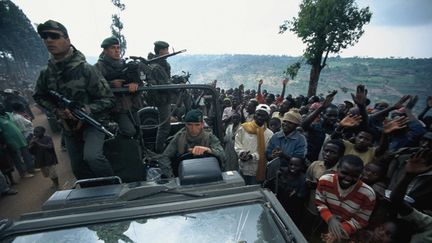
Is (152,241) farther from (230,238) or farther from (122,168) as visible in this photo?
(122,168)

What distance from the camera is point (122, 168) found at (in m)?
2.53

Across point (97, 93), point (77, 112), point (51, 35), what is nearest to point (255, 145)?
point (97, 93)

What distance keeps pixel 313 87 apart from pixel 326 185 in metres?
10.8

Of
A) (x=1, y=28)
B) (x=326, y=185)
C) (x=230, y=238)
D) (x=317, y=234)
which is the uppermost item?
(x=1, y=28)

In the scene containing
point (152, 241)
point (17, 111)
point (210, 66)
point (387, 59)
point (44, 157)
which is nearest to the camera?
point (152, 241)

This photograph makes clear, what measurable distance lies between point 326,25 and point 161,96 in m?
9.91

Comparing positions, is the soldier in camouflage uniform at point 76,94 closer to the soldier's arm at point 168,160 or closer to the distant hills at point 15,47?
the soldier's arm at point 168,160

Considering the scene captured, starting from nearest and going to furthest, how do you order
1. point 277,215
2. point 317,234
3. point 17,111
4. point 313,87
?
1. point 277,215
2. point 317,234
3. point 17,111
4. point 313,87

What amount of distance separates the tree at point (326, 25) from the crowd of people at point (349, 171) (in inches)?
277

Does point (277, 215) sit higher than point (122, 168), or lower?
higher

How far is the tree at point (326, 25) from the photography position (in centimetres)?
1056

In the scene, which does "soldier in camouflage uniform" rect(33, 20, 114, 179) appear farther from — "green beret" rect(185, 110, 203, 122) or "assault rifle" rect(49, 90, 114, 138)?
"green beret" rect(185, 110, 203, 122)

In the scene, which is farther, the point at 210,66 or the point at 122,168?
the point at 210,66

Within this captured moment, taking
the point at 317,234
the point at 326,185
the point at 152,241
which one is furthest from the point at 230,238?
the point at 317,234
